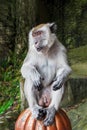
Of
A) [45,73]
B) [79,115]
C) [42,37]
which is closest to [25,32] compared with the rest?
[79,115]

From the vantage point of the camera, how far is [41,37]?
455cm

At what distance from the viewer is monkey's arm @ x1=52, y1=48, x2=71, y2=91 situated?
4.27m

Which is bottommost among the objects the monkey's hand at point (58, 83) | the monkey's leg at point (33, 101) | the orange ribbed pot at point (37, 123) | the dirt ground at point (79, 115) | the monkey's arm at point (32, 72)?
the dirt ground at point (79, 115)

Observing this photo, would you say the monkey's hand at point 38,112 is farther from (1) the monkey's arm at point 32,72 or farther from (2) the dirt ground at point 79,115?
(2) the dirt ground at point 79,115

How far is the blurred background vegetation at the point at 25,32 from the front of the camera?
28.2 ft

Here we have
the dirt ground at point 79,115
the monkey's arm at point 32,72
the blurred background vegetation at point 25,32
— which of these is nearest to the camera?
the monkey's arm at point 32,72

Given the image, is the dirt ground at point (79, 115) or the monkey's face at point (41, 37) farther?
the dirt ground at point (79, 115)

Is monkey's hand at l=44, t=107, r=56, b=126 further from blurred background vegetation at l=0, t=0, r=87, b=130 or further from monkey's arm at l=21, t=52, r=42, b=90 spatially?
blurred background vegetation at l=0, t=0, r=87, b=130

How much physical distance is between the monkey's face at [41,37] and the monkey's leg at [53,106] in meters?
0.49

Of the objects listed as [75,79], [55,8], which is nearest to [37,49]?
[75,79]

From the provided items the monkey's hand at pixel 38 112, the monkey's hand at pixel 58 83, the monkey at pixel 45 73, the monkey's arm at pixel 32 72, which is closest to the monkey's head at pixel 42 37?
the monkey at pixel 45 73

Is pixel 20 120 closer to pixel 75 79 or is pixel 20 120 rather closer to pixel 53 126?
pixel 53 126

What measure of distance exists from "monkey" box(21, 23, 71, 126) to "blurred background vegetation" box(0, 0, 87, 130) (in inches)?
153

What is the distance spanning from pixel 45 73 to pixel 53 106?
387 mm
